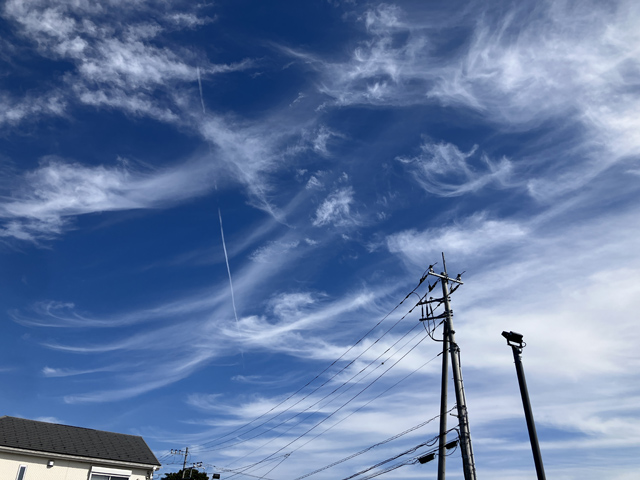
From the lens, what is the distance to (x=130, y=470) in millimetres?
25156

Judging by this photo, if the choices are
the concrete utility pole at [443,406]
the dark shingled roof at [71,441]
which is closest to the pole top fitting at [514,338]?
the concrete utility pole at [443,406]

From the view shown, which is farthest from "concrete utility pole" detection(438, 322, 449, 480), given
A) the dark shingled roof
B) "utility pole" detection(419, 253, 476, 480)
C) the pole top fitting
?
the dark shingled roof

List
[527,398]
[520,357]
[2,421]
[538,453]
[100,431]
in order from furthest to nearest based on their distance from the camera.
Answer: [100,431], [2,421], [520,357], [527,398], [538,453]

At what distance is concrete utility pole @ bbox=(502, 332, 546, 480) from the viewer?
10.6 m

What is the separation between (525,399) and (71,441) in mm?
24276

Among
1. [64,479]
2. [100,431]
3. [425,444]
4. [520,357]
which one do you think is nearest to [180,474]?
[100,431]

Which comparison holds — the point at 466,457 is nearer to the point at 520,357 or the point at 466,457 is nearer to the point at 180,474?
the point at 520,357

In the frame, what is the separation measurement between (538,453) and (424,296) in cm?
1127

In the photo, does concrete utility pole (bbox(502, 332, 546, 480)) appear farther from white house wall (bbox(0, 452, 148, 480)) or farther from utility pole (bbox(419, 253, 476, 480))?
white house wall (bbox(0, 452, 148, 480))

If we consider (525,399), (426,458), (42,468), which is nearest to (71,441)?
(42,468)

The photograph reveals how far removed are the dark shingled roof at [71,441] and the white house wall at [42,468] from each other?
425mm

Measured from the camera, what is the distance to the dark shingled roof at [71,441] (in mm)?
23250

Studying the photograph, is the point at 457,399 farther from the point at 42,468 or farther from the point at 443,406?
the point at 42,468

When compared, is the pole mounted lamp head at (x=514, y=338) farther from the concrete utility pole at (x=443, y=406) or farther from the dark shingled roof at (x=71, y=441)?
the dark shingled roof at (x=71, y=441)
